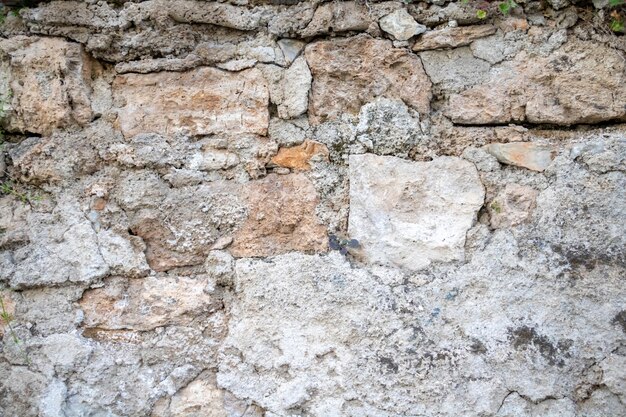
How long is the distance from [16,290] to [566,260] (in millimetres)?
1386

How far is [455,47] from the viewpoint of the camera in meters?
1.42

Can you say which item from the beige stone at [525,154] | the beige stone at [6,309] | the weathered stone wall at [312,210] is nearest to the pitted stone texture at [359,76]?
the weathered stone wall at [312,210]

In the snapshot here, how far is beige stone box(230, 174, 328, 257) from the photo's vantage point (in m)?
1.43

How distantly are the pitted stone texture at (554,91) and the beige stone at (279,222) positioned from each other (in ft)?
1.42

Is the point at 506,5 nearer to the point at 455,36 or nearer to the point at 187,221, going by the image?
the point at 455,36

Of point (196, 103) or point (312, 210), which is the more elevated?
point (196, 103)

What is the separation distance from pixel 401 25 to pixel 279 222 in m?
0.59

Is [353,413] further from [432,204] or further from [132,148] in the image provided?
[132,148]

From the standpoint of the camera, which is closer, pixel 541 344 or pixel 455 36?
pixel 541 344

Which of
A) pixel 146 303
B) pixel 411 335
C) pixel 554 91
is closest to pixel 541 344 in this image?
pixel 411 335

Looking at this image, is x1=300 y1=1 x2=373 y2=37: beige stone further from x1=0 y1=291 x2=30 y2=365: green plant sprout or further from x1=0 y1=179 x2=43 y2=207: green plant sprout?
x1=0 y1=291 x2=30 y2=365: green plant sprout

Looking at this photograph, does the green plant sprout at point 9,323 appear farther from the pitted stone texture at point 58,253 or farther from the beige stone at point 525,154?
the beige stone at point 525,154

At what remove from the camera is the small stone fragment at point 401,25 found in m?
1.42

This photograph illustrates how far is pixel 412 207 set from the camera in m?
1.40
